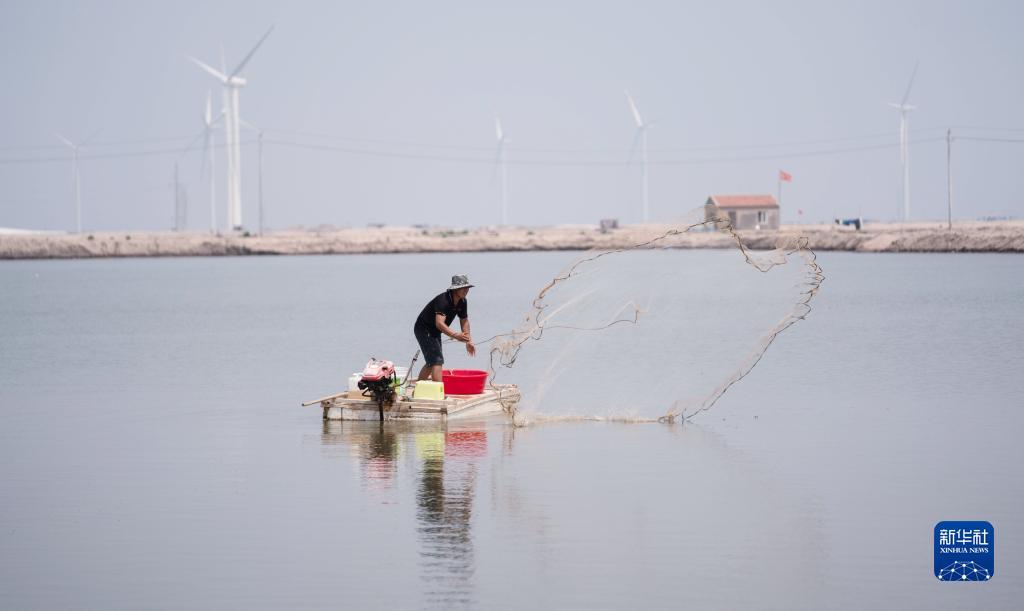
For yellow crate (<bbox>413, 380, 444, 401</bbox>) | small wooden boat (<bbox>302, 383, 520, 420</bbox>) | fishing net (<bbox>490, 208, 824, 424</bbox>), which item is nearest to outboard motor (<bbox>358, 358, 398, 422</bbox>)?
small wooden boat (<bbox>302, 383, 520, 420</bbox>)

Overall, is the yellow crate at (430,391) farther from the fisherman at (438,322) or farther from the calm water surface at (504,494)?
the calm water surface at (504,494)

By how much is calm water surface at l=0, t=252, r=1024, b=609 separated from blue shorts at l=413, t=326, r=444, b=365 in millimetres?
793

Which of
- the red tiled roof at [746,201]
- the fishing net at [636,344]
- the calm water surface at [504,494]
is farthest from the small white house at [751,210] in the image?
the calm water surface at [504,494]

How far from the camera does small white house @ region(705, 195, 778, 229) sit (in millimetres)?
111812

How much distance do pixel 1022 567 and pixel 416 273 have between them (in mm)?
70364

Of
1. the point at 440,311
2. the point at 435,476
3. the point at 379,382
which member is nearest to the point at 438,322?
the point at 440,311

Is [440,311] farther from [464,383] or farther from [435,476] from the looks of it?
[435,476]

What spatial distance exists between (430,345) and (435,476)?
3.20m

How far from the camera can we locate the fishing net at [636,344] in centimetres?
1655

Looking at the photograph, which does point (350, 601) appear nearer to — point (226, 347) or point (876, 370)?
point (876, 370)

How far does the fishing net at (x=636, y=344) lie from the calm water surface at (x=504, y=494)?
84 cm

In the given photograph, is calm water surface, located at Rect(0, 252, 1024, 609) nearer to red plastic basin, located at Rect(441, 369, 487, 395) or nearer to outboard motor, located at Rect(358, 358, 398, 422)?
outboard motor, located at Rect(358, 358, 398, 422)

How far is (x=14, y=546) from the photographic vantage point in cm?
1159

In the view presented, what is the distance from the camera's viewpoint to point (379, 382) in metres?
16.7
